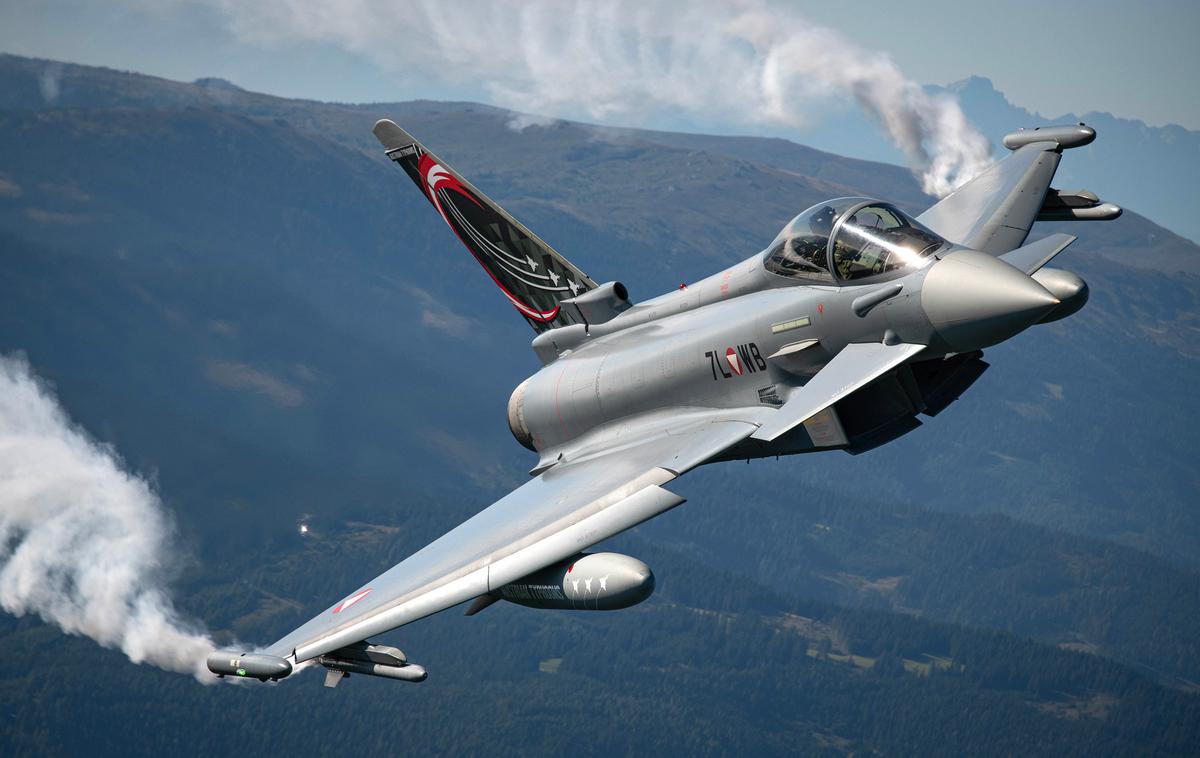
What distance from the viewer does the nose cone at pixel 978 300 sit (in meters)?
26.3

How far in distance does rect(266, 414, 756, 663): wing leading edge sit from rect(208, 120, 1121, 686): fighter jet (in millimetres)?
59

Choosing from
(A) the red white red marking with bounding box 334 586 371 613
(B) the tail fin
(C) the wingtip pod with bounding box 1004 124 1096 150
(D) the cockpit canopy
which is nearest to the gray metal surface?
(D) the cockpit canopy

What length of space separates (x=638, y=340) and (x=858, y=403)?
8.42 m

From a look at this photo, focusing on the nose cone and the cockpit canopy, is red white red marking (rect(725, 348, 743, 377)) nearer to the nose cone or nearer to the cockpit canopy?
the cockpit canopy

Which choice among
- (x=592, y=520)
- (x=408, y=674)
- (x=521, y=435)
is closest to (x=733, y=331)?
(x=592, y=520)

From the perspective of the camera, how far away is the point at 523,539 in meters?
29.5

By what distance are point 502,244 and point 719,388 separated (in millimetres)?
13972

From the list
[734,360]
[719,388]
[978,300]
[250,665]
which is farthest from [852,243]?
[250,665]

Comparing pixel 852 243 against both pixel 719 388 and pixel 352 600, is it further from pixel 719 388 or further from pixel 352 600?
pixel 352 600

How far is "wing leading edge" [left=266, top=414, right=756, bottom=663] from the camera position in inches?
1099

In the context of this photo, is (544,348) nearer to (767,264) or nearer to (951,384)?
(767,264)

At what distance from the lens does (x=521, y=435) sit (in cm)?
3841

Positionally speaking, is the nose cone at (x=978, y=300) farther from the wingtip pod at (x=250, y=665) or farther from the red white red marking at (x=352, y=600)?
the wingtip pod at (x=250, y=665)

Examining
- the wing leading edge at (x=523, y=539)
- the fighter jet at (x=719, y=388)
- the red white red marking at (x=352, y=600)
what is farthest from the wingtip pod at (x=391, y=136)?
the red white red marking at (x=352, y=600)
